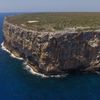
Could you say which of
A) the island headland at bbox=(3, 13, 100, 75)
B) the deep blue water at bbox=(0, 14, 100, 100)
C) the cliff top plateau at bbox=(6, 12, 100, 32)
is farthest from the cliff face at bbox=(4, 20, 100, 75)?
the cliff top plateau at bbox=(6, 12, 100, 32)

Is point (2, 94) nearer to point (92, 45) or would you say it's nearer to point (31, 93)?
point (31, 93)

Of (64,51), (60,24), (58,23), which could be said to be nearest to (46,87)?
(64,51)

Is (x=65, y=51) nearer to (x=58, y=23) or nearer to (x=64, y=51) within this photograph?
(x=64, y=51)

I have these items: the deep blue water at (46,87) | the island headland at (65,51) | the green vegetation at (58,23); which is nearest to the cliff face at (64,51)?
the island headland at (65,51)

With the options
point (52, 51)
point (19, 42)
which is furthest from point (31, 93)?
point (19, 42)

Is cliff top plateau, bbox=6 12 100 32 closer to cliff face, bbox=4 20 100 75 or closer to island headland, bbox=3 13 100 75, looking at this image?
island headland, bbox=3 13 100 75

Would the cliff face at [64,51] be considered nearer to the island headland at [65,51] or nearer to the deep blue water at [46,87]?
the island headland at [65,51]
